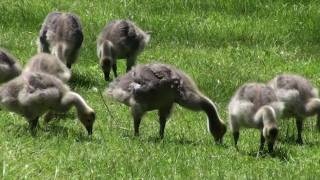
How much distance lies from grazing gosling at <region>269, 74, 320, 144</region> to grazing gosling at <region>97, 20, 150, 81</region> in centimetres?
399

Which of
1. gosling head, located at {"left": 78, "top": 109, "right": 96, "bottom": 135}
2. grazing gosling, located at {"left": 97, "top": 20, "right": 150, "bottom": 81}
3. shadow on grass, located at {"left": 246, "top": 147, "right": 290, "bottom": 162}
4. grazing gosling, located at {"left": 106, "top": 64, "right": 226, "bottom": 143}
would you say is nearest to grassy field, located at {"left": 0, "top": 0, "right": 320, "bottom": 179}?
shadow on grass, located at {"left": 246, "top": 147, "right": 290, "bottom": 162}

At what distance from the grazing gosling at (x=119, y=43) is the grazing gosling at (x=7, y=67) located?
2316 mm

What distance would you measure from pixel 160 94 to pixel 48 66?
6.67 ft

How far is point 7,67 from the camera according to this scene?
39.2 feet

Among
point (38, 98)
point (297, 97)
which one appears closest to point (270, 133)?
point (297, 97)

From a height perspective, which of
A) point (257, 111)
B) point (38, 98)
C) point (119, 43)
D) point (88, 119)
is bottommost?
point (119, 43)

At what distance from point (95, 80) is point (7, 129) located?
13.9ft

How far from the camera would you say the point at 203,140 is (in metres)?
10.8

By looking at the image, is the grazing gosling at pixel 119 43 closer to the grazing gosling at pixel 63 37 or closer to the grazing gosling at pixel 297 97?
the grazing gosling at pixel 63 37

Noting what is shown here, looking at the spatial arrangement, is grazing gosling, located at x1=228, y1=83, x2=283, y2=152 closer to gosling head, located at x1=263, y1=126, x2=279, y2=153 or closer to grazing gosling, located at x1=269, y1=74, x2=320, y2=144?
gosling head, located at x1=263, y1=126, x2=279, y2=153

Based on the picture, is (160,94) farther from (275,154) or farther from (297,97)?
(297,97)

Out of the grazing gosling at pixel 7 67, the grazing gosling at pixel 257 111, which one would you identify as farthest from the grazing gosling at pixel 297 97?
the grazing gosling at pixel 7 67

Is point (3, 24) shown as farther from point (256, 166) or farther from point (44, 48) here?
point (256, 166)

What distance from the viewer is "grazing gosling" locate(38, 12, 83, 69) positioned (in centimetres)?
1402
